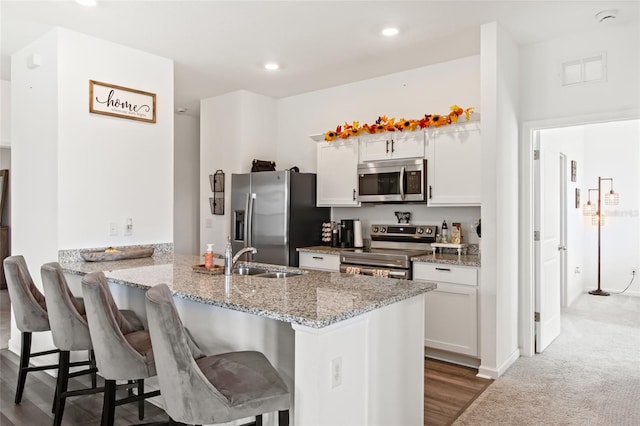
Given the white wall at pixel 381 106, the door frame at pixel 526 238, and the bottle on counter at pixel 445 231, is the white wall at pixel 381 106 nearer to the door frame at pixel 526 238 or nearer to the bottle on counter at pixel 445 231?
the bottle on counter at pixel 445 231

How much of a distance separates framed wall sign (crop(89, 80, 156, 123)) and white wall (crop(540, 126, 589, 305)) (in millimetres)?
4872

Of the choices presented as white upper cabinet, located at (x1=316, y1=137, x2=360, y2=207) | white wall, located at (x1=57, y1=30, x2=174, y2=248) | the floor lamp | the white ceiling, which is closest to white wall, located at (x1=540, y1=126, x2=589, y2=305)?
the floor lamp

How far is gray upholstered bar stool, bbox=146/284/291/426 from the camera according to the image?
157 centimetres

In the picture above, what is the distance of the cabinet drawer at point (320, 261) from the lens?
14.6ft

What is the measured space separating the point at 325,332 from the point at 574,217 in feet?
20.1

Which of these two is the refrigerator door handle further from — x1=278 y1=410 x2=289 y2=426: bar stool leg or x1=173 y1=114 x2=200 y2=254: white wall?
x1=278 y1=410 x2=289 y2=426: bar stool leg

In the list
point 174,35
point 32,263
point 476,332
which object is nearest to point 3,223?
point 32,263

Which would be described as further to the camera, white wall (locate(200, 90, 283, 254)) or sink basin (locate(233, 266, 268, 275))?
white wall (locate(200, 90, 283, 254))

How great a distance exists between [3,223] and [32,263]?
4.52 metres

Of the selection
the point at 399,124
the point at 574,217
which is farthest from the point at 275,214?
the point at 574,217

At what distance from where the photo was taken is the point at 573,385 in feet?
10.6

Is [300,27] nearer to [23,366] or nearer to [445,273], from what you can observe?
[445,273]

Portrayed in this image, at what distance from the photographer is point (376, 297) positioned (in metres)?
2.05

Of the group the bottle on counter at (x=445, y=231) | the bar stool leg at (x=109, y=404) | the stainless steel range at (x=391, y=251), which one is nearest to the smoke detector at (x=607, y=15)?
the bottle on counter at (x=445, y=231)
